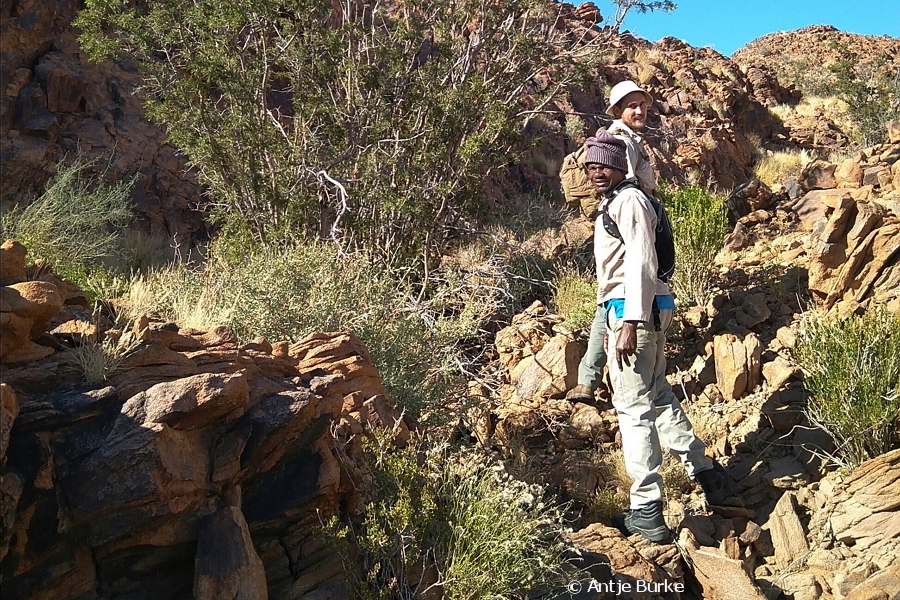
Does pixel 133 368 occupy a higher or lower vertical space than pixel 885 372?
higher

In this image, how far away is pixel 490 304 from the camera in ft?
23.1

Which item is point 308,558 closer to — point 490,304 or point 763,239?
point 490,304

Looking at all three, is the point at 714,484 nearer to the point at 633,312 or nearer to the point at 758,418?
the point at 758,418

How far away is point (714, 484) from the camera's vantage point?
4.40 metres

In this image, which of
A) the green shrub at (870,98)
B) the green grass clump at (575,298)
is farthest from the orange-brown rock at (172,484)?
the green shrub at (870,98)

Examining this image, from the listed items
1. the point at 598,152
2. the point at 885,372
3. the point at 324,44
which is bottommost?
the point at 885,372

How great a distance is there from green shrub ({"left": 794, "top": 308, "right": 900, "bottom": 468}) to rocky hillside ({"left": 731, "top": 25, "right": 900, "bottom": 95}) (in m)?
19.9

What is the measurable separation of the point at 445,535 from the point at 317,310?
2310mm

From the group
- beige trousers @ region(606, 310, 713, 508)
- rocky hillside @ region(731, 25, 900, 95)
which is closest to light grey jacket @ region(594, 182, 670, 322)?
beige trousers @ region(606, 310, 713, 508)

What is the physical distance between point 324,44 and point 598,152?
15.0ft

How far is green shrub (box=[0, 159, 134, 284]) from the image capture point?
5.45m

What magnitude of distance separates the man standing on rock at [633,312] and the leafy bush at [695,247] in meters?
2.70

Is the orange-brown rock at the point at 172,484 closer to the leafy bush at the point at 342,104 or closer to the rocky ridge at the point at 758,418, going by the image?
the rocky ridge at the point at 758,418

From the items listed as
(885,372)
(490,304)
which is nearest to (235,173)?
(490,304)
